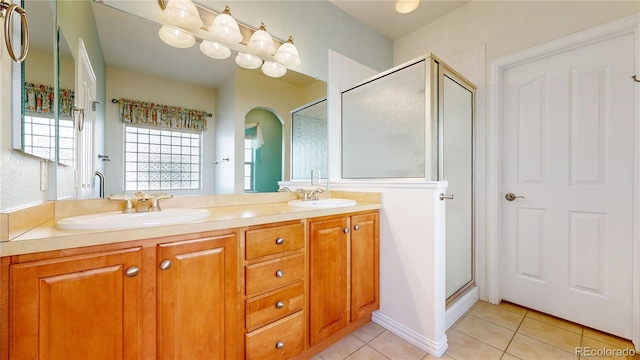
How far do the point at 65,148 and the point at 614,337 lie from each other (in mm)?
3259

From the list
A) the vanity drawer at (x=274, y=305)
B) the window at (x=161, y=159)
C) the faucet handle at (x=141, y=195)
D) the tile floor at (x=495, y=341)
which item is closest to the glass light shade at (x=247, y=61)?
the window at (x=161, y=159)

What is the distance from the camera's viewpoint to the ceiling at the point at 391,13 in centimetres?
215

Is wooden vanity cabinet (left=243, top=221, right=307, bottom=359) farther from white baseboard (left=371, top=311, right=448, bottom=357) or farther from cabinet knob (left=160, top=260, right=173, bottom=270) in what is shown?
white baseboard (left=371, top=311, right=448, bottom=357)

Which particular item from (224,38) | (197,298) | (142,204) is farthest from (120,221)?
(224,38)

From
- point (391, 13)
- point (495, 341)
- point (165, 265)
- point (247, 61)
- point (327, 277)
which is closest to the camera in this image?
point (165, 265)

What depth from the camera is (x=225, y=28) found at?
1463 mm

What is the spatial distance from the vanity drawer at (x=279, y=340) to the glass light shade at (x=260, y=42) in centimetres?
166

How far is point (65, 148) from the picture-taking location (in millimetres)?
1064

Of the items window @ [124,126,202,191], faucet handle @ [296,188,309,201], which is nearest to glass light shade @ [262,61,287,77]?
window @ [124,126,202,191]

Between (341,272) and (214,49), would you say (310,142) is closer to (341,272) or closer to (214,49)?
(214,49)

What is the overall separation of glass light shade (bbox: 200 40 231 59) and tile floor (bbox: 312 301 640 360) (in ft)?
6.29

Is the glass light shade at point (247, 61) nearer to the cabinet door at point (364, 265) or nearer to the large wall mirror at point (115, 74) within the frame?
the large wall mirror at point (115, 74)

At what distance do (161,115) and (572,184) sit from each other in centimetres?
272

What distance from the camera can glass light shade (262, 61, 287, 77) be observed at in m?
1.75
